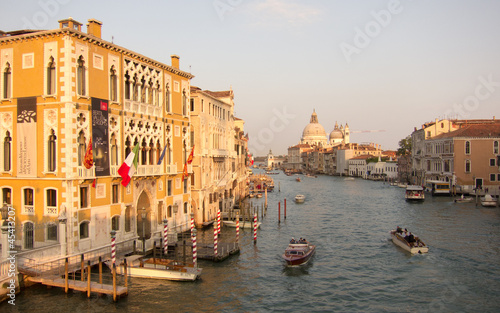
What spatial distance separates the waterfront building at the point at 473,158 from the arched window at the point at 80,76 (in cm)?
4512

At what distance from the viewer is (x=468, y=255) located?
71.5 feet

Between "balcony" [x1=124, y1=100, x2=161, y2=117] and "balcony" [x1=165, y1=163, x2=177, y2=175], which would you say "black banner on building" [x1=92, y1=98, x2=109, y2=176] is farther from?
"balcony" [x1=165, y1=163, x2=177, y2=175]

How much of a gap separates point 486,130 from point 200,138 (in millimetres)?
37769

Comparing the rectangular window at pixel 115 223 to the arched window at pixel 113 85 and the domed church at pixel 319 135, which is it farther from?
the domed church at pixel 319 135

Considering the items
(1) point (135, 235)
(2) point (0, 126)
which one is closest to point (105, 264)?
(1) point (135, 235)

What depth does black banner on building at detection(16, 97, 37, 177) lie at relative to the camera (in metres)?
16.9

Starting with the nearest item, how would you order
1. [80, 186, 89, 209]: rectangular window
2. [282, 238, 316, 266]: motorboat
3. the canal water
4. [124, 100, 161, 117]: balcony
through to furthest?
the canal water → [80, 186, 89, 209]: rectangular window → [124, 100, 161, 117]: balcony → [282, 238, 316, 266]: motorboat

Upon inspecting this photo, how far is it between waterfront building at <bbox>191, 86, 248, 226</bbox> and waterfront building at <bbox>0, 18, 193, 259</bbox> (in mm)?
8211

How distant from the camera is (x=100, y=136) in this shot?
58.4 ft

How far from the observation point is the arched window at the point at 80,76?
16.8m

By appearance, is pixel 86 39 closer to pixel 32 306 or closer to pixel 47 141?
pixel 47 141

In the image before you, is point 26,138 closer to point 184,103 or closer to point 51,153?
point 51,153

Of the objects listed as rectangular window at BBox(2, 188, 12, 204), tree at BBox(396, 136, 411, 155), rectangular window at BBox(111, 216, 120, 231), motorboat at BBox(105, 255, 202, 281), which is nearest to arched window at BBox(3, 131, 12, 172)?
rectangular window at BBox(2, 188, 12, 204)

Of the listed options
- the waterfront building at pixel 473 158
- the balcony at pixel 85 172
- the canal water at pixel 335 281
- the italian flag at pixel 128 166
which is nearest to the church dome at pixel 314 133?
the waterfront building at pixel 473 158
